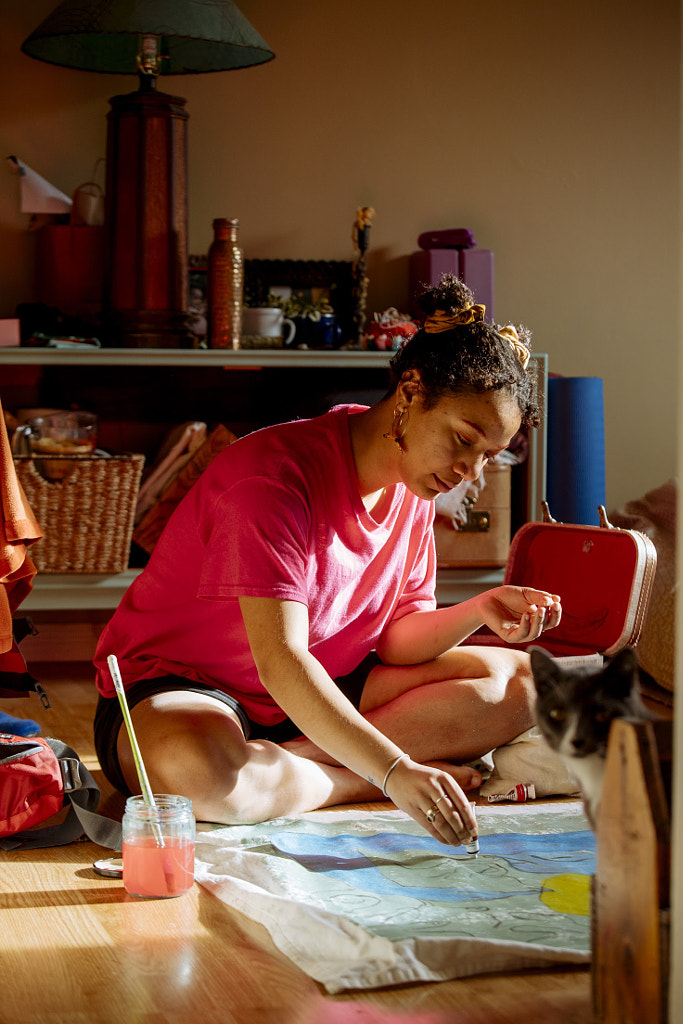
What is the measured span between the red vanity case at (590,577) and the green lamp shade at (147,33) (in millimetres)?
1454

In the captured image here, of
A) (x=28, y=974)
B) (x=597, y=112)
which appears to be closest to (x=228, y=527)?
(x=28, y=974)

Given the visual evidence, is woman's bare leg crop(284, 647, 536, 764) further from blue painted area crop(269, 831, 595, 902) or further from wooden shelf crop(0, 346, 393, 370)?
wooden shelf crop(0, 346, 393, 370)

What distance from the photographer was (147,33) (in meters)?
2.60

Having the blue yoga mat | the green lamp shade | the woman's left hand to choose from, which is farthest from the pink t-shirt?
the green lamp shade

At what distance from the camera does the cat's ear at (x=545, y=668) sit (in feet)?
3.21

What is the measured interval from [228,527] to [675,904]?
85 centimetres

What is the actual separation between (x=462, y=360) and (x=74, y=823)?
873 millimetres

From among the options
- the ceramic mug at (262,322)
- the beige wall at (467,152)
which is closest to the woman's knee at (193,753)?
the ceramic mug at (262,322)

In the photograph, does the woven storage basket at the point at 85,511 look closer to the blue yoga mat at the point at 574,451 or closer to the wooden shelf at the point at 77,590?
the wooden shelf at the point at 77,590

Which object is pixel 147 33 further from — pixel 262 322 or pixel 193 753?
pixel 193 753

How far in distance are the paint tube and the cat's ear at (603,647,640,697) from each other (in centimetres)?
95

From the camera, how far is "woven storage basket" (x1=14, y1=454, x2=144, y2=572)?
2.70 metres

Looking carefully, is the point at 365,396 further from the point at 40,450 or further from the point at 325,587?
the point at 325,587

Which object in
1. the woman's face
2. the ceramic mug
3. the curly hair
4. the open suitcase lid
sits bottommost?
the open suitcase lid
